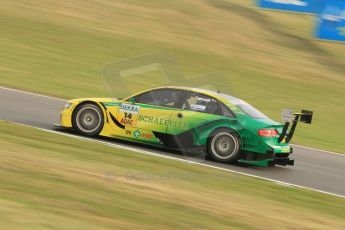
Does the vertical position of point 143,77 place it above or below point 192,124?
Answer: above

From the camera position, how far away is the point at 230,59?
2689 centimetres

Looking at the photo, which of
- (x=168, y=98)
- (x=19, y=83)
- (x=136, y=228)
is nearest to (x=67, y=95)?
(x=19, y=83)

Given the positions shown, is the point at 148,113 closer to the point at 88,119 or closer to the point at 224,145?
Result: the point at 88,119

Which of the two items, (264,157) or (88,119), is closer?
(264,157)

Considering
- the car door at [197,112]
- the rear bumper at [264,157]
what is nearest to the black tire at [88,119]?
the car door at [197,112]

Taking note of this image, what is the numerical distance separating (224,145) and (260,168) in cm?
90

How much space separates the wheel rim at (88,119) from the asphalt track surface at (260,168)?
0.37 meters

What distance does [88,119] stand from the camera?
13148mm

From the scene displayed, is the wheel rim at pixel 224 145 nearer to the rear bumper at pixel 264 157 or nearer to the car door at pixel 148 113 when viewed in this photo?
the rear bumper at pixel 264 157

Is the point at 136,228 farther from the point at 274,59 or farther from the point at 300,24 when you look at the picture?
the point at 300,24

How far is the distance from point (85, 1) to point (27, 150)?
70.2 feet

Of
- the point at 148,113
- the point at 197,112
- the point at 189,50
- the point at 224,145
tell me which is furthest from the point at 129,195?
the point at 189,50

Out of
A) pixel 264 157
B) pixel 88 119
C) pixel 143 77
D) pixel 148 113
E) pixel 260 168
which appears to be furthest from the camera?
pixel 143 77

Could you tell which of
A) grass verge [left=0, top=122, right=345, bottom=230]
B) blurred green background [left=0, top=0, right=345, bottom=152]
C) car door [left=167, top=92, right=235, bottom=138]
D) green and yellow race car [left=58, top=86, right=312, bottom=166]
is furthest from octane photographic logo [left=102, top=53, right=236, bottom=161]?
grass verge [left=0, top=122, right=345, bottom=230]
